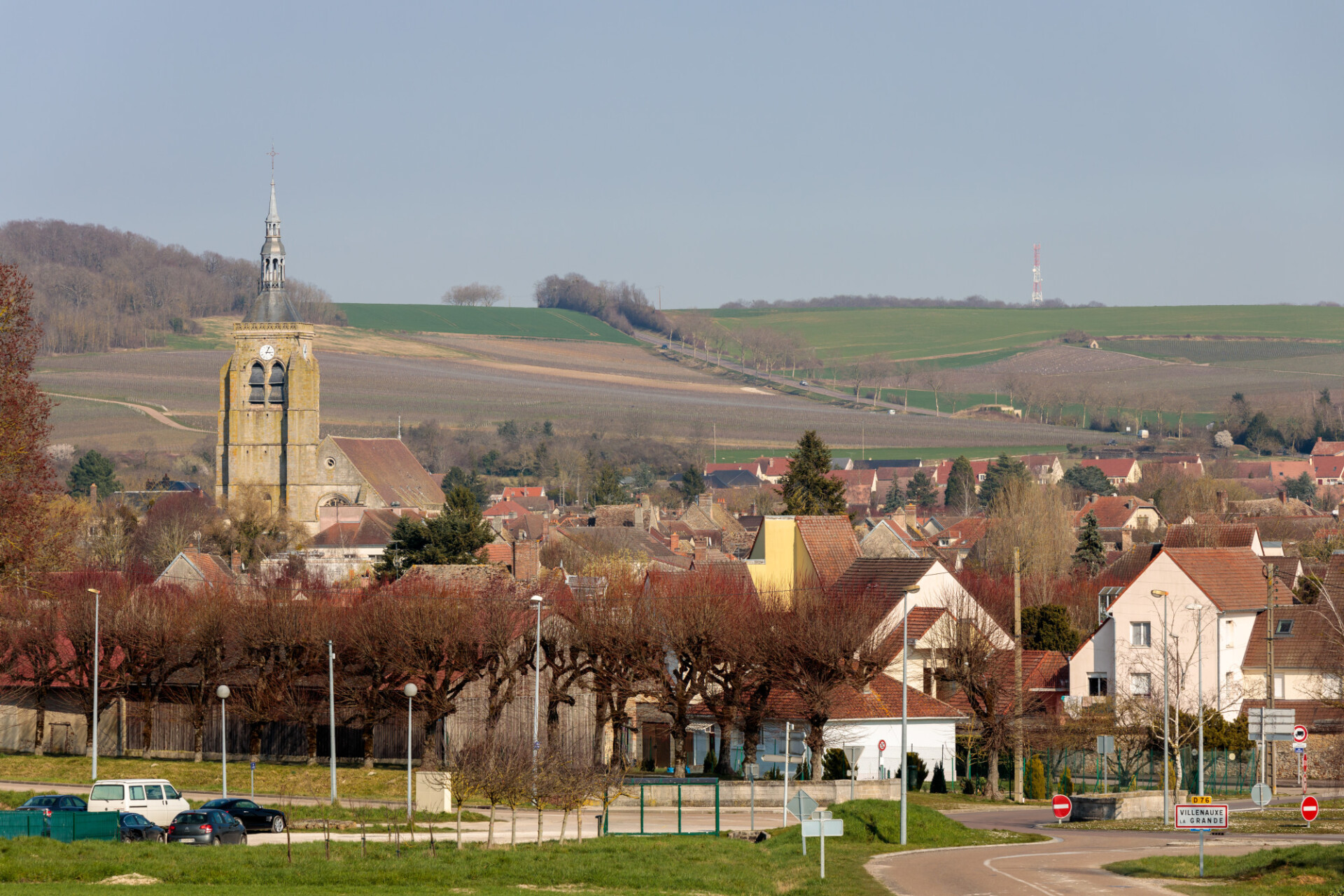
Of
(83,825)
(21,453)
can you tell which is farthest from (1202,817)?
(21,453)

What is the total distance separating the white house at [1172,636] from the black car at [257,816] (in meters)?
31.9

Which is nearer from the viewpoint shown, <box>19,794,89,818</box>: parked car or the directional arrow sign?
the directional arrow sign

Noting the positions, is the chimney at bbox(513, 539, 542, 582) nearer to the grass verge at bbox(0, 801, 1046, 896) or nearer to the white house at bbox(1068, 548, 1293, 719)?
the white house at bbox(1068, 548, 1293, 719)

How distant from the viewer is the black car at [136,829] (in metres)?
36.8

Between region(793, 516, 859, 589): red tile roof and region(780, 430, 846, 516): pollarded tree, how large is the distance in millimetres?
19438

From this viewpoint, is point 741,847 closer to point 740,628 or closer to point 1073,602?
point 740,628

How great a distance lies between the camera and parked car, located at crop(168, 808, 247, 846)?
1426 inches

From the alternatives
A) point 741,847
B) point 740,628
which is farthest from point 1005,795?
point 741,847

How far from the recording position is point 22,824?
3616 centimetres

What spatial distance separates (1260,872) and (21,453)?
2580 centimetres

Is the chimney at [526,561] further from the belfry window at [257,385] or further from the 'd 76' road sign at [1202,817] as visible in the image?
the belfry window at [257,385]

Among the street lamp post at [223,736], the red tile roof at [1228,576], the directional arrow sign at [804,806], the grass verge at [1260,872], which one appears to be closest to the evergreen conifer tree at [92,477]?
the street lamp post at [223,736]

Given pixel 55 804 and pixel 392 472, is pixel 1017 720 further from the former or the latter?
pixel 392 472

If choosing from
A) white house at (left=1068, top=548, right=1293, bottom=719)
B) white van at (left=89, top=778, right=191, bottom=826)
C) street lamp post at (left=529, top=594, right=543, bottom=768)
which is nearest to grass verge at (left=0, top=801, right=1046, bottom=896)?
street lamp post at (left=529, top=594, right=543, bottom=768)
